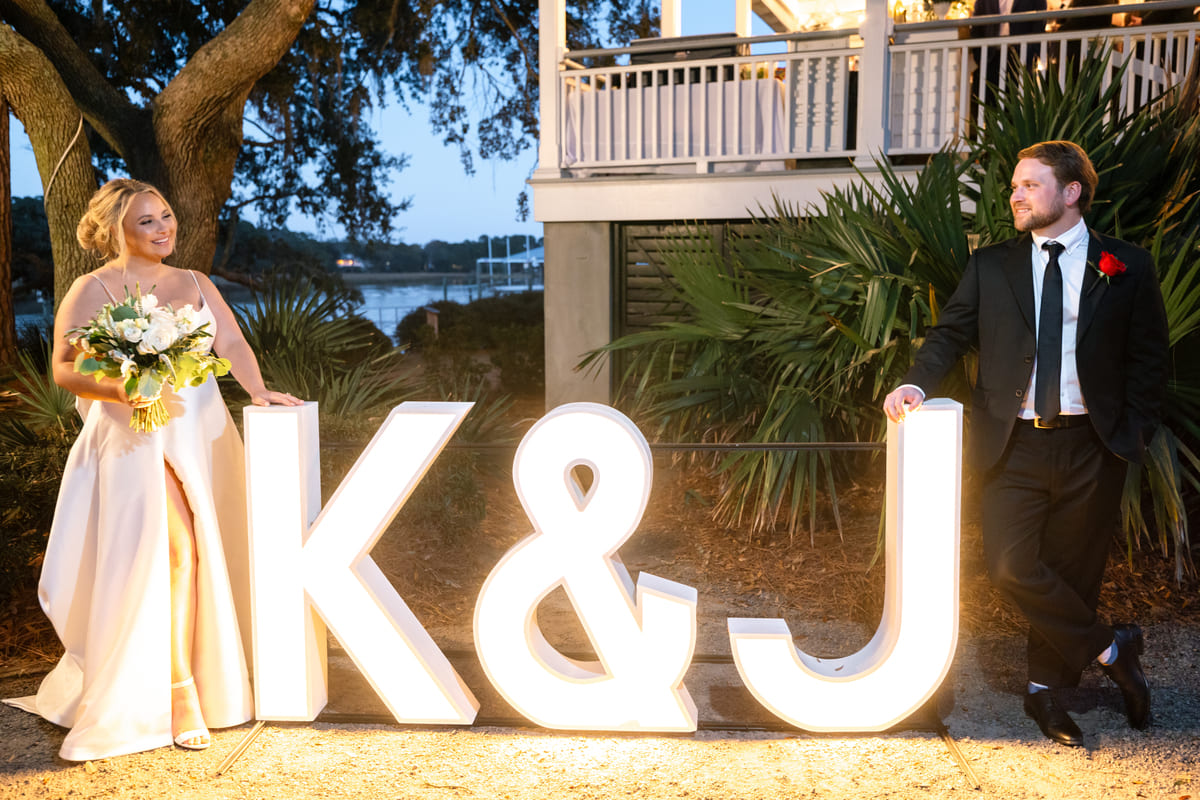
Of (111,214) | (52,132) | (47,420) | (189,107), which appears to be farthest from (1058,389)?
(52,132)

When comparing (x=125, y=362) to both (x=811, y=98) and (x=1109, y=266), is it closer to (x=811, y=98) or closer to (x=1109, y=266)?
(x=1109, y=266)

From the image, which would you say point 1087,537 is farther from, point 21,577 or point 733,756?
point 21,577

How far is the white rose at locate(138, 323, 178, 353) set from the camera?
300cm

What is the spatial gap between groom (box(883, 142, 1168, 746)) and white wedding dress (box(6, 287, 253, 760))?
7.65 ft

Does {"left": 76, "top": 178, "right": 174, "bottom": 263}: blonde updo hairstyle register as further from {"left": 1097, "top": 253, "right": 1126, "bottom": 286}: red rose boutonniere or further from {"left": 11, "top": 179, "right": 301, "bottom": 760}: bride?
{"left": 1097, "top": 253, "right": 1126, "bottom": 286}: red rose boutonniere

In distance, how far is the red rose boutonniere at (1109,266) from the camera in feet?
9.87

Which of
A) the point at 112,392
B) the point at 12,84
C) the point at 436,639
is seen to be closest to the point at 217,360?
the point at 112,392

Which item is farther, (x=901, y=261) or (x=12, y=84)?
(x=12, y=84)

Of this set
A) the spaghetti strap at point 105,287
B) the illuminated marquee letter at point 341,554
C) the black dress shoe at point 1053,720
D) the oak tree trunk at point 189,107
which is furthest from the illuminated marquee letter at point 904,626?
the oak tree trunk at point 189,107

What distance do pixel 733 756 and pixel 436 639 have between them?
1752mm

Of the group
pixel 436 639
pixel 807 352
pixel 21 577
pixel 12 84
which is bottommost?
pixel 436 639

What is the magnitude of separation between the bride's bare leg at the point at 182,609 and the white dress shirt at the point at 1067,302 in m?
2.82

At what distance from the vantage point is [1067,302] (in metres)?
3.11

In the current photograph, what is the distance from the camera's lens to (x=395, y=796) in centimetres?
304
